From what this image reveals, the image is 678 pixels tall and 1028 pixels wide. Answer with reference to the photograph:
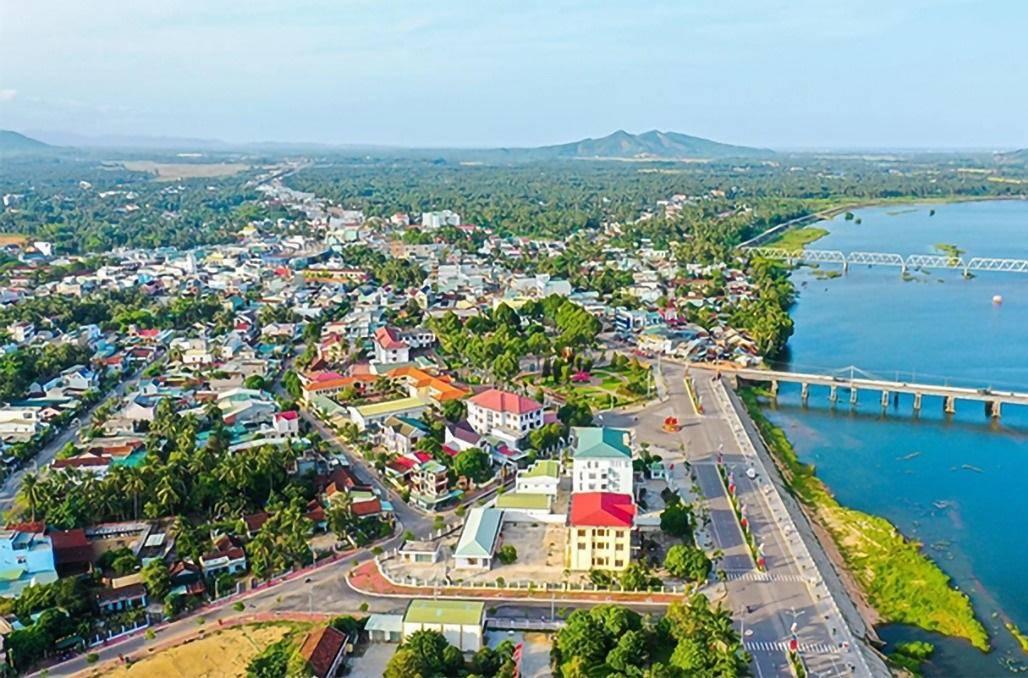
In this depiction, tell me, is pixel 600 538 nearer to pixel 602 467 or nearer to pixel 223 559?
pixel 602 467

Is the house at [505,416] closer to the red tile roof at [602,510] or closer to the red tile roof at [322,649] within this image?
the red tile roof at [602,510]

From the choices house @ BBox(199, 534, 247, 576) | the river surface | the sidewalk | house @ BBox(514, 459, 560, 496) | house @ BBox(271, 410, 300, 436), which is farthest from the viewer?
house @ BBox(271, 410, 300, 436)

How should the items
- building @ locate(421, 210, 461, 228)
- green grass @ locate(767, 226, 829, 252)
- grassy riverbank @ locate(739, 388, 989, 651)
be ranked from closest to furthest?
grassy riverbank @ locate(739, 388, 989, 651) < green grass @ locate(767, 226, 829, 252) < building @ locate(421, 210, 461, 228)

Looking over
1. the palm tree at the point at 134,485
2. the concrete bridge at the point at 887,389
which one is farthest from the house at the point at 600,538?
the concrete bridge at the point at 887,389

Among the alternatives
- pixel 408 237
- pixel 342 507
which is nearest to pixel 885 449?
pixel 342 507

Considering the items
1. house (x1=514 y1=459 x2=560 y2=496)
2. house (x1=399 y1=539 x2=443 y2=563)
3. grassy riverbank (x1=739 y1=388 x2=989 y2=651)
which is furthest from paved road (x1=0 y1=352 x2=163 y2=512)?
grassy riverbank (x1=739 y1=388 x2=989 y2=651)

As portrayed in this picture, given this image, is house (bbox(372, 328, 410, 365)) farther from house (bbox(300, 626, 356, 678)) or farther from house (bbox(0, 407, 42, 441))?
house (bbox(300, 626, 356, 678))

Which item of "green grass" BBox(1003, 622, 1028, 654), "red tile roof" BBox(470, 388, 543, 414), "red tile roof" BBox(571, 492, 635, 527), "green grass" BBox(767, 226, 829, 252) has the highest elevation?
"green grass" BBox(767, 226, 829, 252)

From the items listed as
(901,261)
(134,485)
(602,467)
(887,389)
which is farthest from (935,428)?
(901,261)
